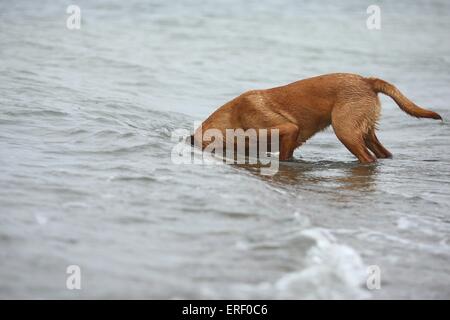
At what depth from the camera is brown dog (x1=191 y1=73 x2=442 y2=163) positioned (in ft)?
24.5

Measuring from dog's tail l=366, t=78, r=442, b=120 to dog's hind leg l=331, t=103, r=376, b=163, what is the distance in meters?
0.33

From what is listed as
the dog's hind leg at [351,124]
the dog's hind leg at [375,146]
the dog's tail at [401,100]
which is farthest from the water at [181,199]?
the dog's tail at [401,100]

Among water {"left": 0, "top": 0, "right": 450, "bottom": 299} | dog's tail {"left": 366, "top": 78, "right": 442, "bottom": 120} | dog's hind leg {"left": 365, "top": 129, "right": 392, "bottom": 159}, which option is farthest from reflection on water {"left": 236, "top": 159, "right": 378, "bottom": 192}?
dog's tail {"left": 366, "top": 78, "right": 442, "bottom": 120}

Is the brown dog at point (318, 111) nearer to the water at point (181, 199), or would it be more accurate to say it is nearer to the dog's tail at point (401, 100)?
the dog's tail at point (401, 100)

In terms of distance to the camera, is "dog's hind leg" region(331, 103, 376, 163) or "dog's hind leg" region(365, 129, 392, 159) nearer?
"dog's hind leg" region(331, 103, 376, 163)

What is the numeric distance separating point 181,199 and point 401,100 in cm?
295

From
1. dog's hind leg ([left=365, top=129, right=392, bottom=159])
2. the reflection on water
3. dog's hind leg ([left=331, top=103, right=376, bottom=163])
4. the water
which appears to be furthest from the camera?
dog's hind leg ([left=365, top=129, right=392, bottom=159])

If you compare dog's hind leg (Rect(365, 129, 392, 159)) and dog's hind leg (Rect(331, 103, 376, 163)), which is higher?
dog's hind leg (Rect(331, 103, 376, 163))

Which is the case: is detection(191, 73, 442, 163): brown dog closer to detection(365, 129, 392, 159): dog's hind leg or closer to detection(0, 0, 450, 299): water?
detection(365, 129, 392, 159): dog's hind leg

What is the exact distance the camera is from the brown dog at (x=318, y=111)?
24.5 ft

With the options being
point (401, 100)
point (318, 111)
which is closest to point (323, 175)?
point (318, 111)

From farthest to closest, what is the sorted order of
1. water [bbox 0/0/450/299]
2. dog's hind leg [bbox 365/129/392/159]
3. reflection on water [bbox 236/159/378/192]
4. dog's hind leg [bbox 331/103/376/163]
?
dog's hind leg [bbox 365/129/392/159] < dog's hind leg [bbox 331/103/376/163] < reflection on water [bbox 236/159/378/192] < water [bbox 0/0/450/299]

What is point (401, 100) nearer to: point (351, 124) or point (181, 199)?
point (351, 124)

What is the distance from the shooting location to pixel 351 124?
7496mm
